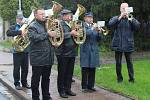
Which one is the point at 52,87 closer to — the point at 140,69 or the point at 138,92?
the point at 138,92

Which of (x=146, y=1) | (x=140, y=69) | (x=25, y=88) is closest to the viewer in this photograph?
(x=25, y=88)

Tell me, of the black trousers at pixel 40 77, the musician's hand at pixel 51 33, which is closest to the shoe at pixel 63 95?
the black trousers at pixel 40 77

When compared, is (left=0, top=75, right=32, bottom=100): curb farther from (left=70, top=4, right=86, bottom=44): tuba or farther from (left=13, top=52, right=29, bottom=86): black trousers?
(left=70, top=4, right=86, bottom=44): tuba

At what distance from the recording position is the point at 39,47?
10.2m

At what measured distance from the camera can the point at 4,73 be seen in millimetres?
17078

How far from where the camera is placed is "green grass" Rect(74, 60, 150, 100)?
1152 cm

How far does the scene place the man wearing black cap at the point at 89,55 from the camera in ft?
39.4

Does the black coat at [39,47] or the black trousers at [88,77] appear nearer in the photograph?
the black coat at [39,47]

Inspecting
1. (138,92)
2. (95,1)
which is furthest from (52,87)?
(95,1)

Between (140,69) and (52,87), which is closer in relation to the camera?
(52,87)

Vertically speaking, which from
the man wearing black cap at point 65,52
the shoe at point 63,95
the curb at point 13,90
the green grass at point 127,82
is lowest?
the curb at point 13,90

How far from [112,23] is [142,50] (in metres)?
11.7

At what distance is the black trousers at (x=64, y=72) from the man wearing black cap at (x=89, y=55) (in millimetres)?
557

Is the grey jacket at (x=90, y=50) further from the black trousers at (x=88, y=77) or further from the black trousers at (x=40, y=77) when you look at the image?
the black trousers at (x=40, y=77)
